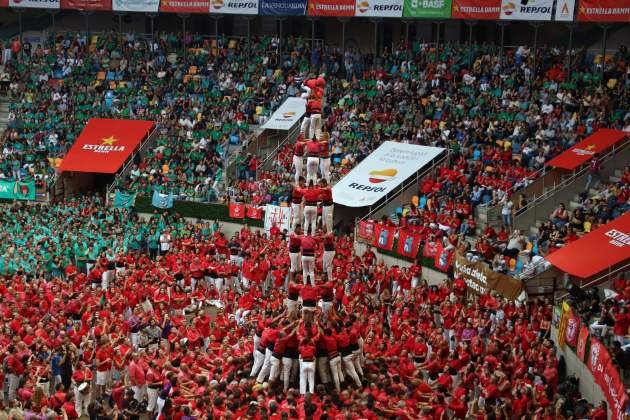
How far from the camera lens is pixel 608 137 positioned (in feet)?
115

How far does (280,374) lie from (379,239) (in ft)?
38.7

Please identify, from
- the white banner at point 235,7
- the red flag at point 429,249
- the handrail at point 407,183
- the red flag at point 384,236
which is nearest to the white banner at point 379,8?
the white banner at point 235,7

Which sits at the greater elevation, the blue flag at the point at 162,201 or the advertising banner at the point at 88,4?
the advertising banner at the point at 88,4

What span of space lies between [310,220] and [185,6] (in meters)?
26.8

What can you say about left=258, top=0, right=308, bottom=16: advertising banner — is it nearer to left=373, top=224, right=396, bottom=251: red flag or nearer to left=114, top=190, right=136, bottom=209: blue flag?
left=114, top=190, right=136, bottom=209: blue flag

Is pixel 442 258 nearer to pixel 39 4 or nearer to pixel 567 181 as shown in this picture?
pixel 567 181

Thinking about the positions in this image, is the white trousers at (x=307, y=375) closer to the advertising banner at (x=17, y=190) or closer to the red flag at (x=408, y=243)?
the red flag at (x=408, y=243)

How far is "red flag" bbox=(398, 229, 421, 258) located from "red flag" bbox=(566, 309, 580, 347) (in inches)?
360

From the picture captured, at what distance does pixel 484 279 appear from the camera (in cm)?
2847

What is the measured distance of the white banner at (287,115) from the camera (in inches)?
1745

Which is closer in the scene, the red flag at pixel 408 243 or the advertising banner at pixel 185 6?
the red flag at pixel 408 243

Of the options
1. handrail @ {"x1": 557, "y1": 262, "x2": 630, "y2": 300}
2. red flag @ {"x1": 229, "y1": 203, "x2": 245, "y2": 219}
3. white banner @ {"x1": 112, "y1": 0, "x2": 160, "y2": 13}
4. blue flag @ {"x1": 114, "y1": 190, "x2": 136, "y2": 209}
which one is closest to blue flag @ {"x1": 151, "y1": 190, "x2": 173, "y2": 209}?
blue flag @ {"x1": 114, "y1": 190, "x2": 136, "y2": 209}

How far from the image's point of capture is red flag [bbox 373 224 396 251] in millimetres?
34062

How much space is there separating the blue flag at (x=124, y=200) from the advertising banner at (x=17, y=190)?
156 inches
